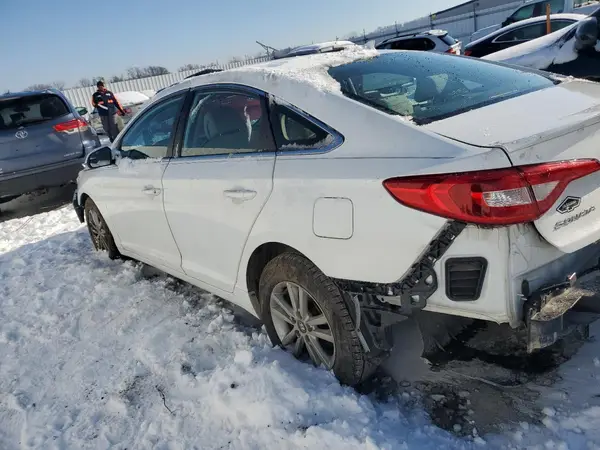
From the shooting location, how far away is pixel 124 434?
8.04 ft

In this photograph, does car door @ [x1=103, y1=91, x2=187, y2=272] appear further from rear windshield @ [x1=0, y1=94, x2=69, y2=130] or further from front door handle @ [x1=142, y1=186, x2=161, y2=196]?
rear windshield @ [x1=0, y1=94, x2=69, y2=130]

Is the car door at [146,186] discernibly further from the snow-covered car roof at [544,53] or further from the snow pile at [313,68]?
the snow-covered car roof at [544,53]

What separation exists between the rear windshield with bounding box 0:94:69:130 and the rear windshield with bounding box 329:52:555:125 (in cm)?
621

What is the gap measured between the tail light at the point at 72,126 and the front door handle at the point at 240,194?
5794 mm

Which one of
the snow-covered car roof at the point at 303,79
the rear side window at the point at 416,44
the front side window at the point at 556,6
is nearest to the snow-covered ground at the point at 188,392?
the snow-covered car roof at the point at 303,79

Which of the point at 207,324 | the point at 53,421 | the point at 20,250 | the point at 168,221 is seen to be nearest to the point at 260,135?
the point at 168,221

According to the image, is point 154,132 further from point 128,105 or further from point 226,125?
point 128,105

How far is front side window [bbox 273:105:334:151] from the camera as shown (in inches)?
87.8

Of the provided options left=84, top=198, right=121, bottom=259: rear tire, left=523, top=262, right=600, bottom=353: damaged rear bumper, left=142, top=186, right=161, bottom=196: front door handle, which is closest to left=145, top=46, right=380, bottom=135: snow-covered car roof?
left=142, top=186, right=161, bottom=196: front door handle

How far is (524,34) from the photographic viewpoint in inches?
445

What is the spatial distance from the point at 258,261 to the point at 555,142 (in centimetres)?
157

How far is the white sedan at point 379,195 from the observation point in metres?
1.80

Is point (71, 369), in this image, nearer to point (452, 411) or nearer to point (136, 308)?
point (136, 308)

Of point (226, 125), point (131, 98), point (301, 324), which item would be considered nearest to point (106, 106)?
point (131, 98)
